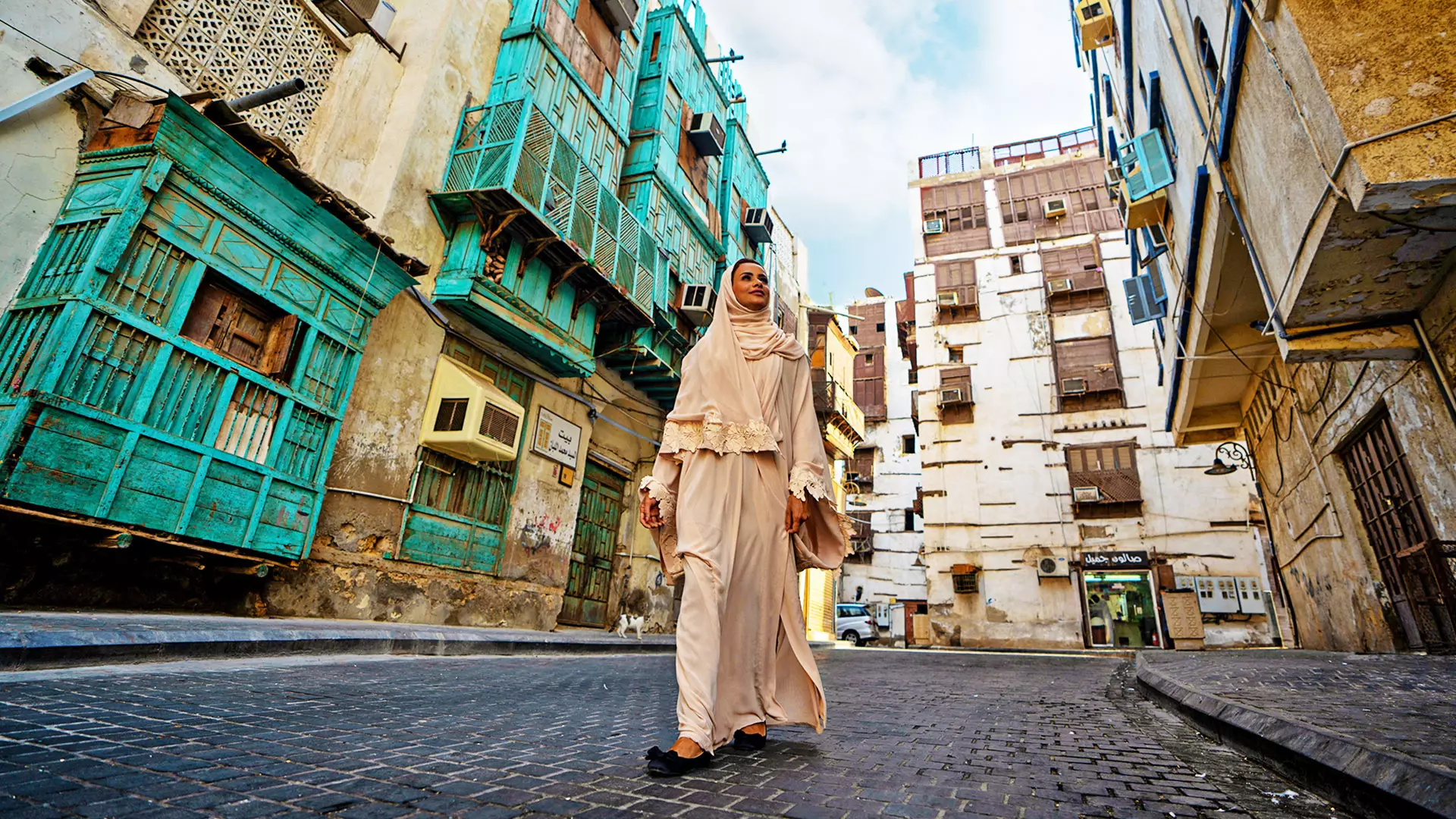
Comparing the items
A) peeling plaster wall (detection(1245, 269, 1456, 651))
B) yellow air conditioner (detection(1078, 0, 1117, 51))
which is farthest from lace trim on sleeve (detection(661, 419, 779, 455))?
yellow air conditioner (detection(1078, 0, 1117, 51))

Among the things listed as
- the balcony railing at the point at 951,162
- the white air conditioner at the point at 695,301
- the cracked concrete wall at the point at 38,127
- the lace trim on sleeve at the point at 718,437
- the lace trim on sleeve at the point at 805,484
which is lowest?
the lace trim on sleeve at the point at 805,484

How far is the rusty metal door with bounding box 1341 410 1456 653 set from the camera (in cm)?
652

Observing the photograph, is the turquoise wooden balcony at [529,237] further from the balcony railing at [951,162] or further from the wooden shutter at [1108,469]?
the balcony railing at [951,162]

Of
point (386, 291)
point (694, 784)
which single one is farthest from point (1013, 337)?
point (694, 784)

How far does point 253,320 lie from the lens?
795cm

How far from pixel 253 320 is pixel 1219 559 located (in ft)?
74.8

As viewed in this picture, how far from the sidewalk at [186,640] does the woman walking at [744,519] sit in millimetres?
3236

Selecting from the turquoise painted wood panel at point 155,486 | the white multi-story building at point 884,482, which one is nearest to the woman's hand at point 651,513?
the turquoise painted wood panel at point 155,486

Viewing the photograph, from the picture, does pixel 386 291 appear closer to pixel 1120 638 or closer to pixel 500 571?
pixel 500 571

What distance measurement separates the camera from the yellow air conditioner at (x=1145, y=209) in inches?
400

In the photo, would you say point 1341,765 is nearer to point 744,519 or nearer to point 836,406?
point 744,519

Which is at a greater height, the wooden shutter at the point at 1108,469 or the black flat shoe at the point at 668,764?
the wooden shutter at the point at 1108,469

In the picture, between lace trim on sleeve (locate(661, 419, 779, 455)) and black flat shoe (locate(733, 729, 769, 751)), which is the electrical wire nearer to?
lace trim on sleeve (locate(661, 419, 779, 455))

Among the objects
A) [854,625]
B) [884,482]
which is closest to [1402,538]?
[854,625]
